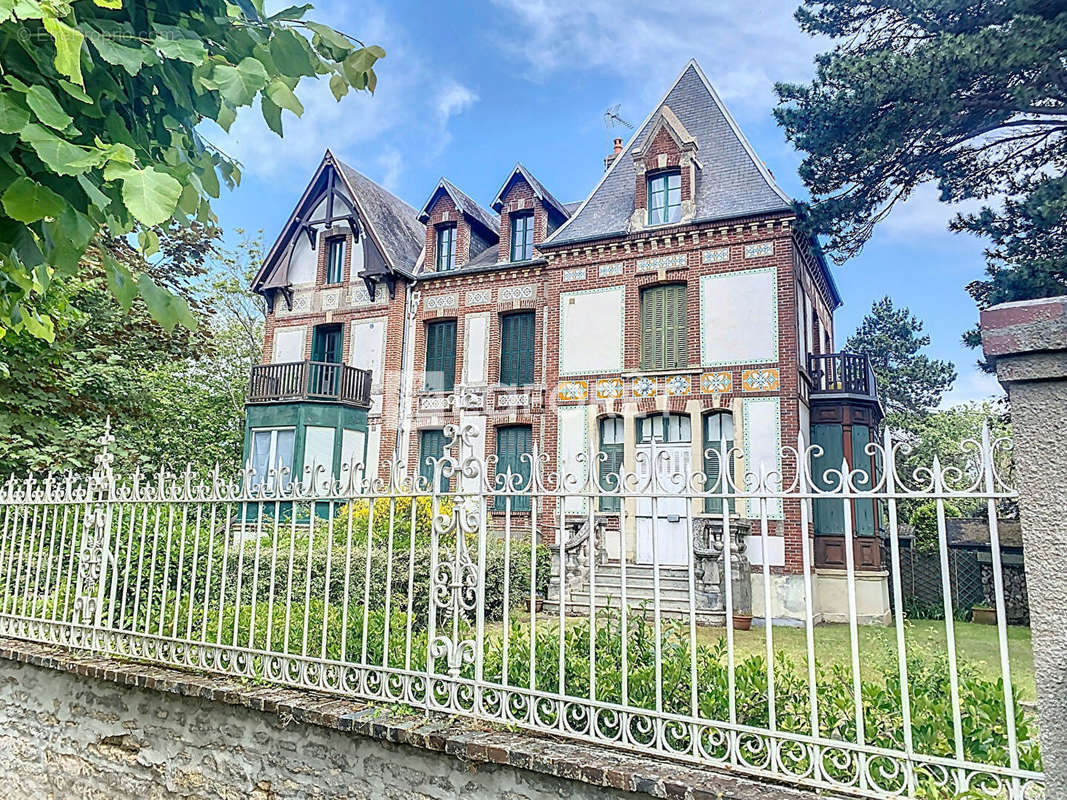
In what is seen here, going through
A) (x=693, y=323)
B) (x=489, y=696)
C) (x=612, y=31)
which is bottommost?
(x=489, y=696)

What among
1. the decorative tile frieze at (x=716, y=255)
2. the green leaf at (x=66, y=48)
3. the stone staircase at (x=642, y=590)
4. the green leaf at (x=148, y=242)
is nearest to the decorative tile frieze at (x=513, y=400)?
the decorative tile frieze at (x=716, y=255)

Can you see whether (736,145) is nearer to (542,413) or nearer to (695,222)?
(695,222)

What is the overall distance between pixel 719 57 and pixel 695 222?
15.8ft

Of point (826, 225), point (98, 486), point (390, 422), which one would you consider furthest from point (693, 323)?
point (98, 486)

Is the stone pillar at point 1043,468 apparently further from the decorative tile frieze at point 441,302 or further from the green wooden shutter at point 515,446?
the decorative tile frieze at point 441,302

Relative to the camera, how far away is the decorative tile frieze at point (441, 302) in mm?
18000

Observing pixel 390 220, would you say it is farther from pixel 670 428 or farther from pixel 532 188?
pixel 670 428

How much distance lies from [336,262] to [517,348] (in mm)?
6051

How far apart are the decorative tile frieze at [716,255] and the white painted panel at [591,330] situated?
6.01 ft

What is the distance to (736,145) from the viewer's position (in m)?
15.4

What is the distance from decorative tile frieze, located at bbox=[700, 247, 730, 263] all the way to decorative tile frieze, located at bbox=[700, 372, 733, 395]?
2.36 m

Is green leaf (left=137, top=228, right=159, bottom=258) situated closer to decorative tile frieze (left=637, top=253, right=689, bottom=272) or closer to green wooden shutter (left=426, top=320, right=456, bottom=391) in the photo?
decorative tile frieze (left=637, top=253, right=689, bottom=272)

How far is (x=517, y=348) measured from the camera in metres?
17.2

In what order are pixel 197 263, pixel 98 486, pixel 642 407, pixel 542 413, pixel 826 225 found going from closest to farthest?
1. pixel 98 486
2. pixel 826 225
3. pixel 642 407
4. pixel 542 413
5. pixel 197 263
